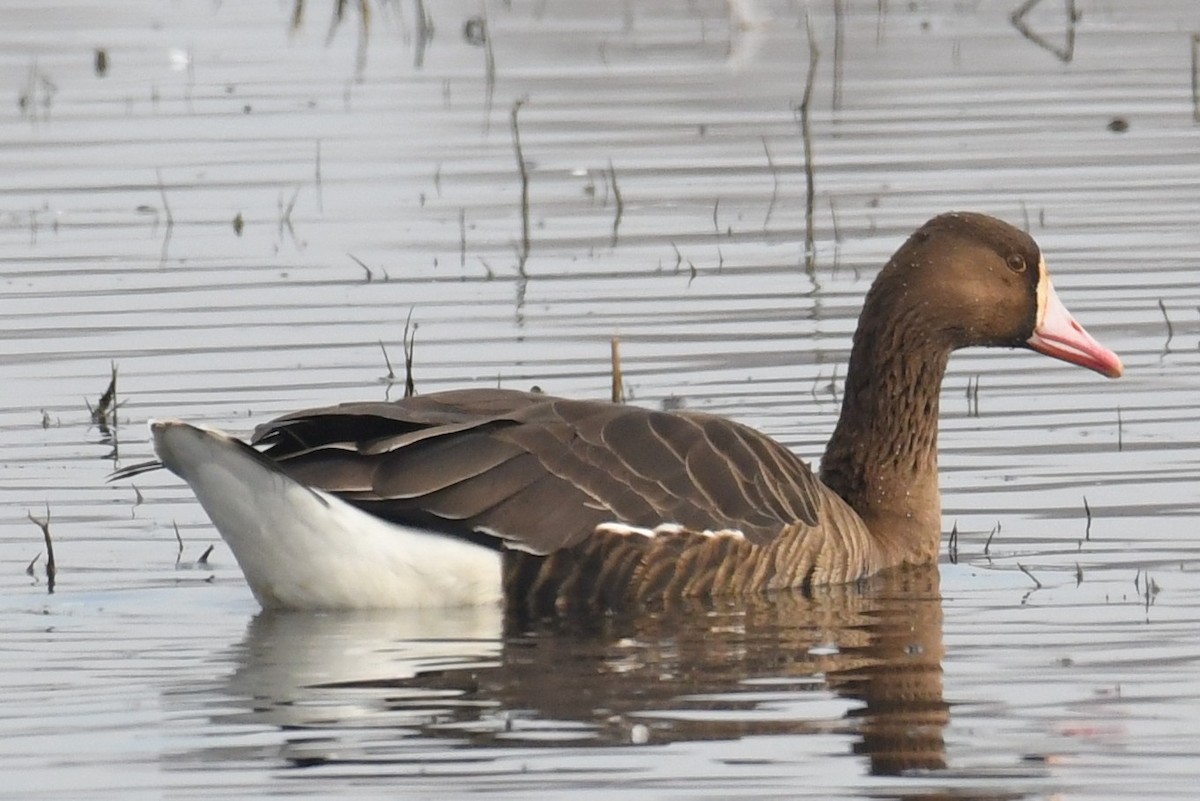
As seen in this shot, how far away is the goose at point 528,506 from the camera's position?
9078 mm

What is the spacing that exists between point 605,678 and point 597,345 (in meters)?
5.19

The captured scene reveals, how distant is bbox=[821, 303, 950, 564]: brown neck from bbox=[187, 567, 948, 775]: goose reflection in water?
2.04 ft

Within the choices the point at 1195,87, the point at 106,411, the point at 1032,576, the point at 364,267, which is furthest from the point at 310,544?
the point at 1195,87

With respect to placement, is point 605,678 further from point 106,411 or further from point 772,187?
point 772,187

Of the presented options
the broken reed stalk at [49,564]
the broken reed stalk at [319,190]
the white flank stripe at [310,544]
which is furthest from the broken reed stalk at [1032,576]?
the broken reed stalk at [319,190]

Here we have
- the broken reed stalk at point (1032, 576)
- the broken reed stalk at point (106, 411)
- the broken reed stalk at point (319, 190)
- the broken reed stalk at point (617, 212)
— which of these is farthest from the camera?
the broken reed stalk at point (319, 190)

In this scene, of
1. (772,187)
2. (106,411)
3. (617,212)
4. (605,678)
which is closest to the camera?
(605,678)

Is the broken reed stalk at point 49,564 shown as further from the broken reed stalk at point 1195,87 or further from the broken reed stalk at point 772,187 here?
the broken reed stalk at point 1195,87

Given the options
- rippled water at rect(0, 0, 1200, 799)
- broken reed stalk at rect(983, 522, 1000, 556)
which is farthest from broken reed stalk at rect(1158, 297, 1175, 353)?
broken reed stalk at rect(983, 522, 1000, 556)

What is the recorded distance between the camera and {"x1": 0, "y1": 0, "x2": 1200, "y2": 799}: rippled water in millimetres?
7574

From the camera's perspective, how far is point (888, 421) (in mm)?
10453

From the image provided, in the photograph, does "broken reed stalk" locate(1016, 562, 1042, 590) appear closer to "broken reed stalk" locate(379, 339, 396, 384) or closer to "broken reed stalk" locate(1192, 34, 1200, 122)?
"broken reed stalk" locate(379, 339, 396, 384)

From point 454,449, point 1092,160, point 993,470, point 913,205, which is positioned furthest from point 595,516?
point 1092,160

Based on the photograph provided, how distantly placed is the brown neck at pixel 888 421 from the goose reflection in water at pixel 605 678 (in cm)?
62
